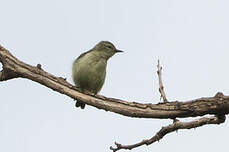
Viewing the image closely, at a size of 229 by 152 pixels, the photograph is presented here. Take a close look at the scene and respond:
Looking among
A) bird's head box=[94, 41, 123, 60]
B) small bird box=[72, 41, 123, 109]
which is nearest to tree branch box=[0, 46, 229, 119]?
small bird box=[72, 41, 123, 109]

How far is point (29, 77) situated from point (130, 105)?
159 cm

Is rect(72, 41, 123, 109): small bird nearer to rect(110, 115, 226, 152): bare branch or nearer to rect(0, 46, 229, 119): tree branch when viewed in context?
rect(0, 46, 229, 119): tree branch

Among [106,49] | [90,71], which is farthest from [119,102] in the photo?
[106,49]

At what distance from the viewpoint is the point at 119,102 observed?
5.57m

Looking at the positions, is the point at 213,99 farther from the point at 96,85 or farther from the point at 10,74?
the point at 96,85

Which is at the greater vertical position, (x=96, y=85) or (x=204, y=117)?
(x=96, y=85)

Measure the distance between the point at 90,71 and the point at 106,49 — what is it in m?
1.34

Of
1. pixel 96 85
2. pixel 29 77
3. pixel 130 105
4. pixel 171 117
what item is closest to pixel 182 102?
pixel 171 117

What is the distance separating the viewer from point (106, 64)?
873 cm

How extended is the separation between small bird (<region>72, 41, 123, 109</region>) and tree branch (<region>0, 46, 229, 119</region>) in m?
1.88

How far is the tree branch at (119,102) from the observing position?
5180mm

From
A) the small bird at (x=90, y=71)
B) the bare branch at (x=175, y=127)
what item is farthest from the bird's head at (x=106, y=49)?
the bare branch at (x=175, y=127)

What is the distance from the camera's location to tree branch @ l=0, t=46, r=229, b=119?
5.18m

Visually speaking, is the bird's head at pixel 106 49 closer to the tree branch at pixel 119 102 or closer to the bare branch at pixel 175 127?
the tree branch at pixel 119 102
